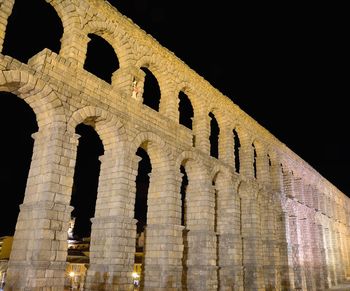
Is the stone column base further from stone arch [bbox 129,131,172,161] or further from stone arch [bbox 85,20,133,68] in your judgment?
stone arch [bbox 85,20,133,68]

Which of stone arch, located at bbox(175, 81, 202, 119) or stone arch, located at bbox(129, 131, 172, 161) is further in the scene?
stone arch, located at bbox(175, 81, 202, 119)

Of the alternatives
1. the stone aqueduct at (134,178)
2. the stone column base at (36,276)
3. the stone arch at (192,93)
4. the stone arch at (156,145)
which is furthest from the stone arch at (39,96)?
the stone arch at (192,93)

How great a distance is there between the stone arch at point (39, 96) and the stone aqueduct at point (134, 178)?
38 mm

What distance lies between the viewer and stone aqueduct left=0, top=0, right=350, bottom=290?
11.7 meters

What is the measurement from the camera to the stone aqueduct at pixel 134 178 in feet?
38.4

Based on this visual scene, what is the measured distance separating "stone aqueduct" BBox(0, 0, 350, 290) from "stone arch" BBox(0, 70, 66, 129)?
38 millimetres

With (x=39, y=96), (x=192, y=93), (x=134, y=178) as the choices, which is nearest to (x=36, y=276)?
(x=134, y=178)

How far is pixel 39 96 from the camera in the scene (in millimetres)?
12641

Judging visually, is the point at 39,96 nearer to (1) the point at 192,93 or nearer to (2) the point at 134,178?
(2) the point at 134,178

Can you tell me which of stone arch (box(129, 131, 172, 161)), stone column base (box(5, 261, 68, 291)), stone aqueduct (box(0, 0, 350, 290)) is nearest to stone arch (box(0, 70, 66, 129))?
stone aqueduct (box(0, 0, 350, 290))

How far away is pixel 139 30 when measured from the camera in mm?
17812

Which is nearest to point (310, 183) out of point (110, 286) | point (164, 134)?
point (164, 134)

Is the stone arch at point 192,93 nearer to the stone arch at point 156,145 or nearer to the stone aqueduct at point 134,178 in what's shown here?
the stone aqueduct at point 134,178

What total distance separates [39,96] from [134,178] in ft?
17.1
